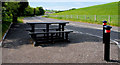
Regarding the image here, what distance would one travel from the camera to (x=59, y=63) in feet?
14.2

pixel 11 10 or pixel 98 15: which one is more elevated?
pixel 11 10

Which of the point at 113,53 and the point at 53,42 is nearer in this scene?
the point at 113,53

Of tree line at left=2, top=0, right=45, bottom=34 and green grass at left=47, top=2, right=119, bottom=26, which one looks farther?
green grass at left=47, top=2, right=119, bottom=26

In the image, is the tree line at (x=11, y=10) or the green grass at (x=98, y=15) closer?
the tree line at (x=11, y=10)

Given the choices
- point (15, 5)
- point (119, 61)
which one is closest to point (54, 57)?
point (119, 61)

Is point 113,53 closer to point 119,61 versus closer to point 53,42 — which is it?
point 119,61

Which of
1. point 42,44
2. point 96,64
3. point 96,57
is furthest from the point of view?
point 42,44

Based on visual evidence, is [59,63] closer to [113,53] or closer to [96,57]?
[96,57]

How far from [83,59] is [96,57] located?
1.69 feet

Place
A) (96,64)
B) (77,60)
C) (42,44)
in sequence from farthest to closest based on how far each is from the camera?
1. (42,44)
2. (77,60)
3. (96,64)

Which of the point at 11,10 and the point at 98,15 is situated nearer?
the point at 11,10

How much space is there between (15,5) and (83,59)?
617 inches

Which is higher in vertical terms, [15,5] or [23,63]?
[15,5]

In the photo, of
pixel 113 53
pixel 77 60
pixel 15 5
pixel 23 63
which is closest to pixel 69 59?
pixel 77 60
